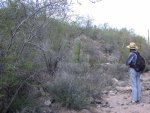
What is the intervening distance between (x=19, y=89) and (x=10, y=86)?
67cm

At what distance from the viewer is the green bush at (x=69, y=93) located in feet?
35.4

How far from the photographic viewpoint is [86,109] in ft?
36.4

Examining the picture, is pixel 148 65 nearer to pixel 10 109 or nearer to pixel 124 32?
pixel 124 32

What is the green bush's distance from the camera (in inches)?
425

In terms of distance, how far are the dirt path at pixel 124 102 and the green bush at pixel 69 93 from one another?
2.60 ft

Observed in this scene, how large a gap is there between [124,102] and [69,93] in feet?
8.65

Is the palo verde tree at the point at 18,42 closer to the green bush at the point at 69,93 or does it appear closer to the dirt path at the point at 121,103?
the green bush at the point at 69,93

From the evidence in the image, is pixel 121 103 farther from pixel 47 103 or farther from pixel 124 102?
pixel 47 103

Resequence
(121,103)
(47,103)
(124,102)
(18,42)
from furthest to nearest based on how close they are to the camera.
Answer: (124,102) < (121,103) < (47,103) < (18,42)

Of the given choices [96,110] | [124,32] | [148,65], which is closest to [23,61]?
[96,110]

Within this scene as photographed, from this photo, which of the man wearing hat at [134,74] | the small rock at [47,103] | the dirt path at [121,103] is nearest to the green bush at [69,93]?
the dirt path at [121,103]

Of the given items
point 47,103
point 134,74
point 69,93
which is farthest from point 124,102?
point 47,103

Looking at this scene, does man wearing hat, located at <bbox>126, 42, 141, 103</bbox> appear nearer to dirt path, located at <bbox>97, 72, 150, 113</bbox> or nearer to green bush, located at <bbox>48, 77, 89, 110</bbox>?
dirt path, located at <bbox>97, 72, 150, 113</bbox>

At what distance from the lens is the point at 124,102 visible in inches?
506
